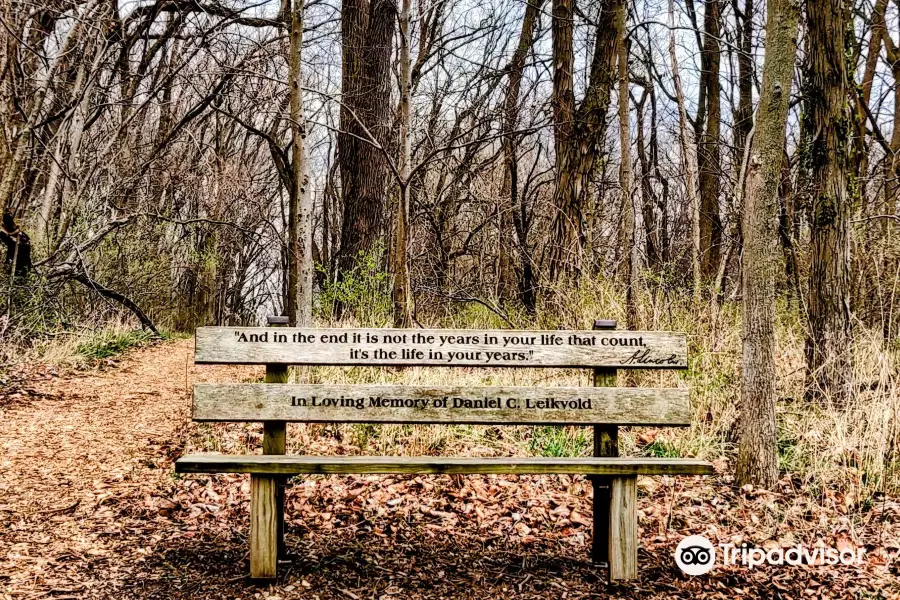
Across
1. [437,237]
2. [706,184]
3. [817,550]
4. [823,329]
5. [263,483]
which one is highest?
[706,184]

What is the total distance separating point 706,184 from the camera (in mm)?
12133

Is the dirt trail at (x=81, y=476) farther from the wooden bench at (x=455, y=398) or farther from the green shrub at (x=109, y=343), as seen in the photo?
the green shrub at (x=109, y=343)

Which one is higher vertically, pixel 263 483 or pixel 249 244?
pixel 249 244

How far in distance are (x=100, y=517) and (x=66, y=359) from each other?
4835 mm

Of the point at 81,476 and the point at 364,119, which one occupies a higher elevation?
the point at 364,119

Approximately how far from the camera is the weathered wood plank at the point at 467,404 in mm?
2918

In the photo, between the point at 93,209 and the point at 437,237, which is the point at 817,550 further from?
the point at 93,209

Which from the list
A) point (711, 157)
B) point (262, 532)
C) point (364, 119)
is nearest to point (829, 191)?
point (262, 532)

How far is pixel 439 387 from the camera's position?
2.97 metres

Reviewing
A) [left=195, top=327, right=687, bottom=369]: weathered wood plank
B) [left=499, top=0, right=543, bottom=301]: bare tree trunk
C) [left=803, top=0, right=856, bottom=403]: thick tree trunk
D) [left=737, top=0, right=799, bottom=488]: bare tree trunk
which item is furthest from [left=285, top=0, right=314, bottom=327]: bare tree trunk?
[left=499, top=0, right=543, bottom=301]: bare tree trunk

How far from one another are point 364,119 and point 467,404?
21.1ft

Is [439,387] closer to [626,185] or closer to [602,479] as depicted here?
[602,479]

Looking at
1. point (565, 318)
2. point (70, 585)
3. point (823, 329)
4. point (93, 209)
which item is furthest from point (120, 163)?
point (823, 329)

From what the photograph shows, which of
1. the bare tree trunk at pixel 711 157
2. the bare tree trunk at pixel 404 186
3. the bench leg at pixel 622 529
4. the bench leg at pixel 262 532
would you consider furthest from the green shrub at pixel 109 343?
the bare tree trunk at pixel 711 157
